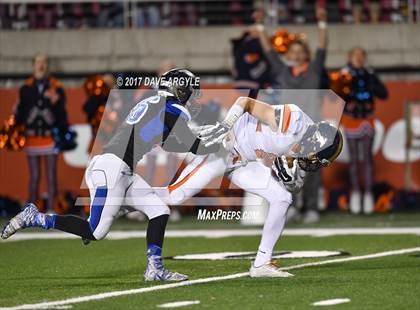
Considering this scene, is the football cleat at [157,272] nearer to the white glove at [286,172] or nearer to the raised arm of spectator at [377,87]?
the white glove at [286,172]

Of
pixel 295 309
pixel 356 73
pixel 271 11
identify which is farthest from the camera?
pixel 271 11

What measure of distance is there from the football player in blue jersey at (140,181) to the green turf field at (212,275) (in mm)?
375

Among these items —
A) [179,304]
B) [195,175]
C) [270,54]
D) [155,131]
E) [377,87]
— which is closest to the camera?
[179,304]

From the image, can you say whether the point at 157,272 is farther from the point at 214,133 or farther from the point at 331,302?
the point at 331,302

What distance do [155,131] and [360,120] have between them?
637 centimetres

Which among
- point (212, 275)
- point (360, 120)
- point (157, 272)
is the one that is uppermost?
point (360, 120)

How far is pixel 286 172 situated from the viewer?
8.53 metres

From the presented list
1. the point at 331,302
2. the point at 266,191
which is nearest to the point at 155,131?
the point at 266,191

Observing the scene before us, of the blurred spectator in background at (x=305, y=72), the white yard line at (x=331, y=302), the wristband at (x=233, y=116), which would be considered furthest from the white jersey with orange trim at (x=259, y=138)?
the blurred spectator in background at (x=305, y=72)

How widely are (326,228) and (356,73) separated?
7.48 ft

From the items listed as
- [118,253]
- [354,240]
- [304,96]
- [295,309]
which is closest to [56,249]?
[118,253]

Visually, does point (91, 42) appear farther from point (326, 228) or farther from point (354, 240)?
point (354, 240)

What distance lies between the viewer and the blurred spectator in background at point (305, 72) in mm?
13297

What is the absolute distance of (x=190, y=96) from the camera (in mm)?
8391
